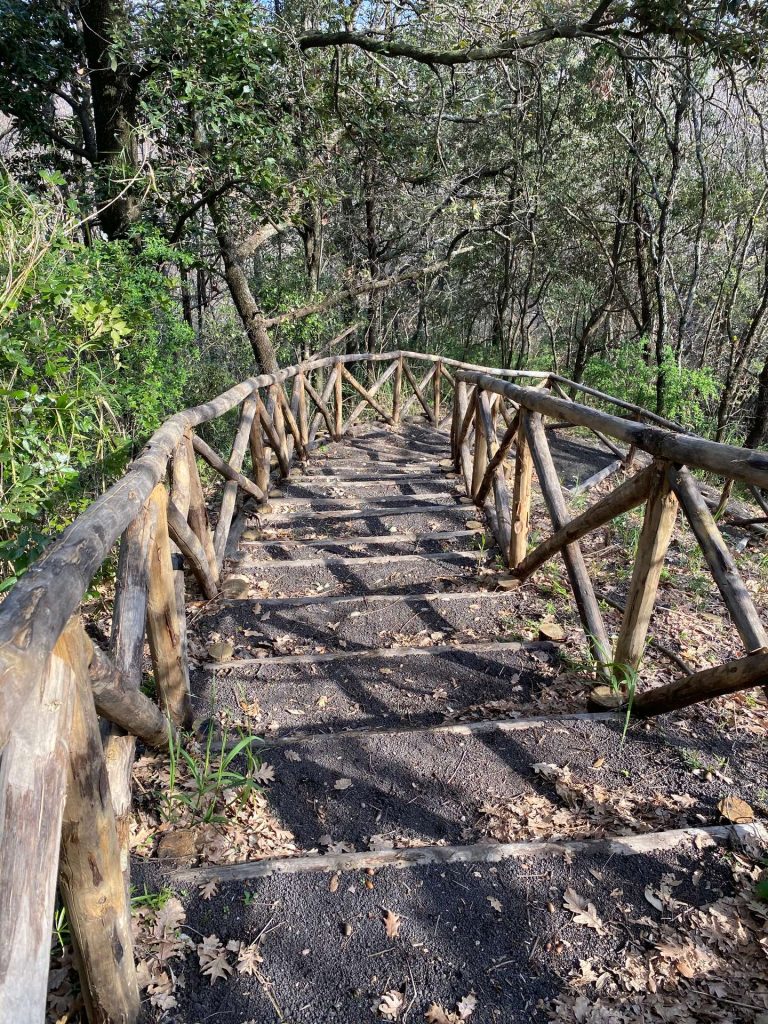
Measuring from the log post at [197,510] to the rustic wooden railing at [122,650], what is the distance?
12 mm

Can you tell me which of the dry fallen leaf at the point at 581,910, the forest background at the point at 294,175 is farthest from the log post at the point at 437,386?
the dry fallen leaf at the point at 581,910

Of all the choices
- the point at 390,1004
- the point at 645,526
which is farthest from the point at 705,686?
the point at 390,1004

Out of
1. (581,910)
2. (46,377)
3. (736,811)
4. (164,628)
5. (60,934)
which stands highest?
(46,377)

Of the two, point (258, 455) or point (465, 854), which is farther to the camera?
point (258, 455)

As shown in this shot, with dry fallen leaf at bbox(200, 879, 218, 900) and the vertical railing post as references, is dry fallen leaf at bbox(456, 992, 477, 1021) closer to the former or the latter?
dry fallen leaf at bbox(200, 879, 218, 900)

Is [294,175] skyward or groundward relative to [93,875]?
skyward

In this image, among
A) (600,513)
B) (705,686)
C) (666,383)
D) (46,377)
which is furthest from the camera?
(666,383)

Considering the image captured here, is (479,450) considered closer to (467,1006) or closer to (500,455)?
(500,455)

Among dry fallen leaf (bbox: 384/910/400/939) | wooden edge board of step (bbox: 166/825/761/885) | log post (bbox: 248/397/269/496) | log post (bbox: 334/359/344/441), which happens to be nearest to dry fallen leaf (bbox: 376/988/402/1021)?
dry fallen leaf (bbox: 384/910/400/939)

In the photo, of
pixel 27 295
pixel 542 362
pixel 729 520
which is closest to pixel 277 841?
pixel 27 295

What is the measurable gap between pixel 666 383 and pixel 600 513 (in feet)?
24.2

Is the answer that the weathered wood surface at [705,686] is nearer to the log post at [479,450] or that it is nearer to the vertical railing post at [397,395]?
the log post at [479,450]

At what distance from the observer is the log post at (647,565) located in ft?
8.16

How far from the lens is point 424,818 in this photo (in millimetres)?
2334
